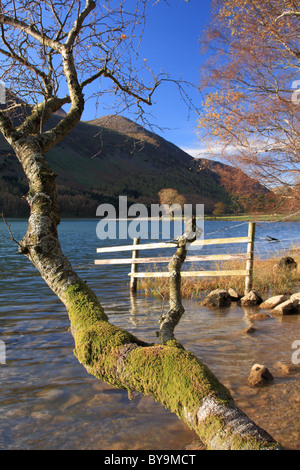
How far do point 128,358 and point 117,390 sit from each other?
2.58 metres

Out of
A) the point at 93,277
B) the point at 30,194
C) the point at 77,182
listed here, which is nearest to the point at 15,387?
the point at 30,194

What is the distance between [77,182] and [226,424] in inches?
6785

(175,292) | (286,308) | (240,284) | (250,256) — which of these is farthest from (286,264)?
(175,292)

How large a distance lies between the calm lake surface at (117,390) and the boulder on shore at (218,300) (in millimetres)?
302

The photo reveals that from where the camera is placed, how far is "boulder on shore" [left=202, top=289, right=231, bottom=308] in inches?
381

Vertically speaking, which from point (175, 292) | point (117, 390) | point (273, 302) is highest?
point (175, 292)

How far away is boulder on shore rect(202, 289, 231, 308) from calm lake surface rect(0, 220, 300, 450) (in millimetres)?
302

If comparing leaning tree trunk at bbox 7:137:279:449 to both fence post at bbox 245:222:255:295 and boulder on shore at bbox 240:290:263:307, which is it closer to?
boulder on shore at bbox 240:290:263:307

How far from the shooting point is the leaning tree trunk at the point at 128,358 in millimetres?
1966

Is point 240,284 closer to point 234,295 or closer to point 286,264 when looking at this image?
point 234,295

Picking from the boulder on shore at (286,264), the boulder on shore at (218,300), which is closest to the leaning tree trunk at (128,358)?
the boulder on shore at (218,300)

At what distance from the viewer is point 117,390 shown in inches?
186

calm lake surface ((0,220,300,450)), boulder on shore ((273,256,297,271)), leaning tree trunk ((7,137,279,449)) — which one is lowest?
calm lake surface ((0,220,300,450))

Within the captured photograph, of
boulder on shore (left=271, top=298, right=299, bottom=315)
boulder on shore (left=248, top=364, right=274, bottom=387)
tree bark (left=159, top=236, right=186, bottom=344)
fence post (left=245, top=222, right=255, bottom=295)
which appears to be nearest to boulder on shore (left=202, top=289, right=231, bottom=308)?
fence post (left=245, top=222, right=255, bottom=295)
